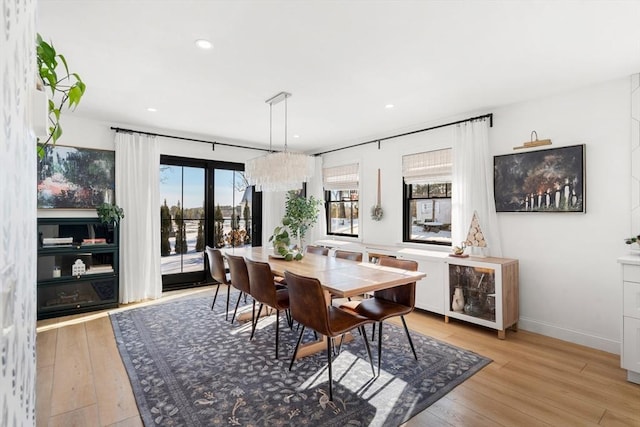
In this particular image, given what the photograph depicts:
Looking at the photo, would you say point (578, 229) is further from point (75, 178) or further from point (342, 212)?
point (75, 178)

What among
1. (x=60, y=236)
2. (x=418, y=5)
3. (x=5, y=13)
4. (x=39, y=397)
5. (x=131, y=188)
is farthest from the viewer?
(x=131, y=188)

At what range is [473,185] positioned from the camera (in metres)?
3.91

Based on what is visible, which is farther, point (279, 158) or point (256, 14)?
point (279, 158)

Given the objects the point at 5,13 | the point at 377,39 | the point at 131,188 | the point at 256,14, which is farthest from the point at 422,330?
the point at 131,188

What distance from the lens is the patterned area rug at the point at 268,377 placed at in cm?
209

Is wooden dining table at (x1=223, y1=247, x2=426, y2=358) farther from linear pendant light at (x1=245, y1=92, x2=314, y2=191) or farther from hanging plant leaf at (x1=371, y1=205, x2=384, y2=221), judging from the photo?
hanging plant leaf at (x1=371, y1=205, x2=384, y2=221)

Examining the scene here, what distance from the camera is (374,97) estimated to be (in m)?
3.53

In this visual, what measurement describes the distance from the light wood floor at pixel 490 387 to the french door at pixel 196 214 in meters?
1.88

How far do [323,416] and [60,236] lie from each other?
13.6 feet

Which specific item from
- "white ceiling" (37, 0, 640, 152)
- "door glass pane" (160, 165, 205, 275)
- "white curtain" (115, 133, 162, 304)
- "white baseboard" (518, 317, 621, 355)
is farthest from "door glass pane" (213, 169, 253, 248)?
"white baseboard" (518, 317, 621, 355)

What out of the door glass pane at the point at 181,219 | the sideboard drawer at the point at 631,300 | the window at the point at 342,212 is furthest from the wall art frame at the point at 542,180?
the door glass pane at the point at 181,219

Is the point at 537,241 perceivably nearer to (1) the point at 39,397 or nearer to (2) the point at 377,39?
(2) the point at 377,39

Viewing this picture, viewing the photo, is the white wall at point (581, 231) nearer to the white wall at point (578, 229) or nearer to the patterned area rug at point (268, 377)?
the white wall at point (578, 229)

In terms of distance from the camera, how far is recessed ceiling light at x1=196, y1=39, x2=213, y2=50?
2.37 meters
